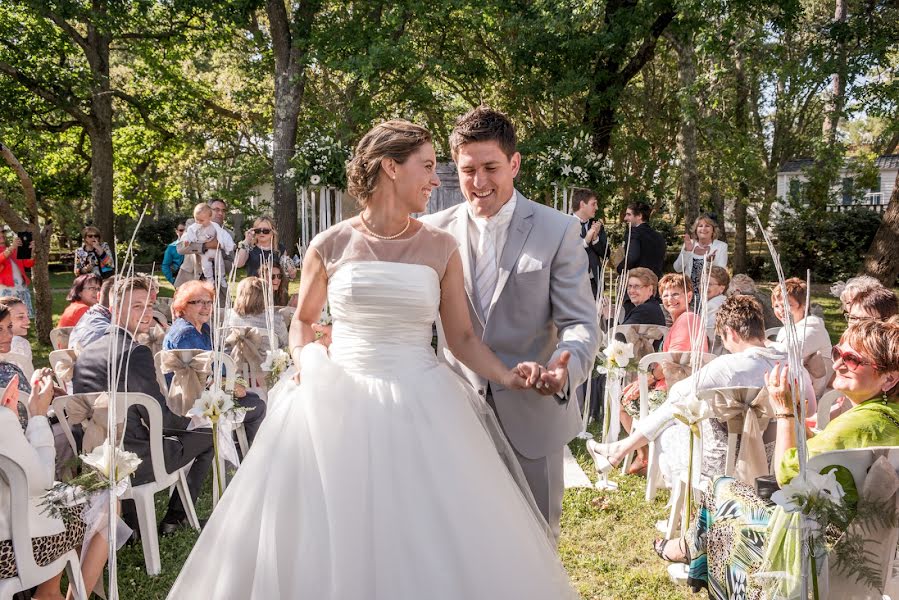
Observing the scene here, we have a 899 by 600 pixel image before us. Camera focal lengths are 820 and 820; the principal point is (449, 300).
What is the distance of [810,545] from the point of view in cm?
233

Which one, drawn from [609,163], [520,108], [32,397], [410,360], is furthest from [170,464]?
[520,108]

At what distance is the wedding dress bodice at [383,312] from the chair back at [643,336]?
3713 millimetres

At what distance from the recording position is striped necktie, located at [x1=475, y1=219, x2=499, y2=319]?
2884 millimetres

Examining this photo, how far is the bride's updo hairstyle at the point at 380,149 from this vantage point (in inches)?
105

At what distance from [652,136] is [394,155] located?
1999cm

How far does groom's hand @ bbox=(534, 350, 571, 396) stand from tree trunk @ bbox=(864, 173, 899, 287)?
10429 mm

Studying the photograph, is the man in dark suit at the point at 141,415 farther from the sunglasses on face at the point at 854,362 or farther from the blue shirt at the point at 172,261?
the blue shirt at the point at 172,261

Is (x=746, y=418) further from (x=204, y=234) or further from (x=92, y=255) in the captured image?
(x=92, y=255)

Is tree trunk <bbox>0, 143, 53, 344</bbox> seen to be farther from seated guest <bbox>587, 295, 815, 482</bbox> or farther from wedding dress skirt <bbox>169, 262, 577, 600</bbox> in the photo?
wedding dress skirt <bbox>169, 262, 577, 600</bbox>

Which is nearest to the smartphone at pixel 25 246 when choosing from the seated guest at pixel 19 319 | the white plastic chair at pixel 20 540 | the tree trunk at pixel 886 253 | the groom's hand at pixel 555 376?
the seated guest at pixel 19 319

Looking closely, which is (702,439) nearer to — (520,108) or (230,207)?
(520,108)

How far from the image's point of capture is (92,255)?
11.3 meters

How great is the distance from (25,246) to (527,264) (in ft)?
29.2

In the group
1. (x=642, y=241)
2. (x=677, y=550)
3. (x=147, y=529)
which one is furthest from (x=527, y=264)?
(x=642, y=241)
